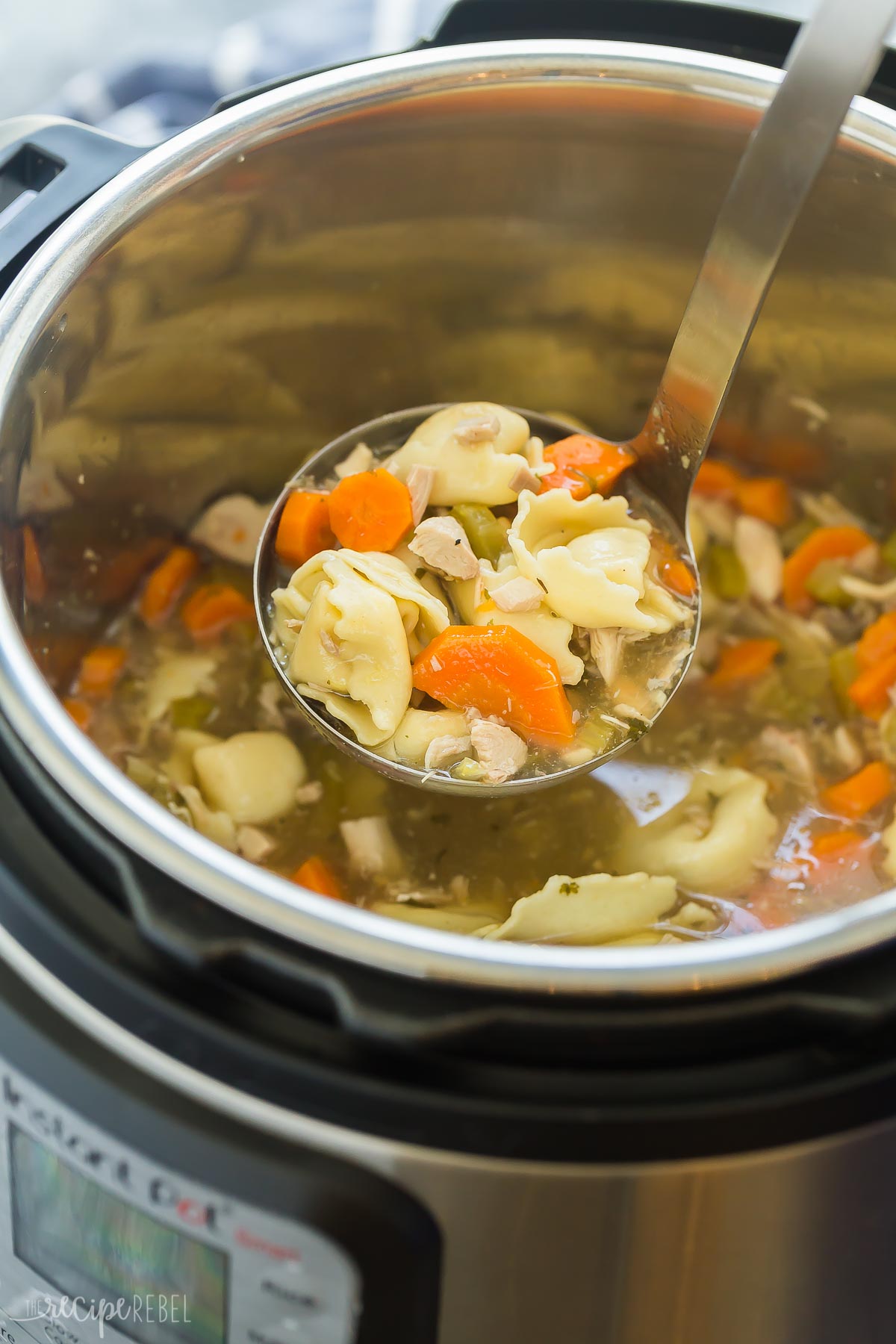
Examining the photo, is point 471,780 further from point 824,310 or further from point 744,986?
point 824,310

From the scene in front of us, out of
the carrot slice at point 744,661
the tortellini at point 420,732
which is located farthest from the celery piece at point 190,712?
the carrot slice at point 744,661

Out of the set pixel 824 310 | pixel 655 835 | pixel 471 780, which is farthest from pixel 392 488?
pixel 824 310

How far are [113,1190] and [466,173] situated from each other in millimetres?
1071

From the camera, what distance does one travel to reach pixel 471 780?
43.0 inches

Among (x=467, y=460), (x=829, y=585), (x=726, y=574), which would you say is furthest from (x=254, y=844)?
(x=829, y=585)

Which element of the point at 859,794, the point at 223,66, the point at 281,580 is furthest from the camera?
the point at 223,66

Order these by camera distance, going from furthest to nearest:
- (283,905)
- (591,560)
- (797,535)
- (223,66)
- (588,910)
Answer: (223,66) < (797,535) < (591,560) < (588,910) < (283,905)

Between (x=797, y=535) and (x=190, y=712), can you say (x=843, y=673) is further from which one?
(x=190, y=712)

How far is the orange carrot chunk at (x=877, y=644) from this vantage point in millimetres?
1473

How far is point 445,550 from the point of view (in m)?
1.17

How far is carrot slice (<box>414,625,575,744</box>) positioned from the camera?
3.64 feet

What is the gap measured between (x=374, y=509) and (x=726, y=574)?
56 cm

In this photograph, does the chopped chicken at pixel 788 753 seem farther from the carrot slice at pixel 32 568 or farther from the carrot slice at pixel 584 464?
the carrot slice at pixel 32 568

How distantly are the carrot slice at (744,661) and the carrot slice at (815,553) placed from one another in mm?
91
